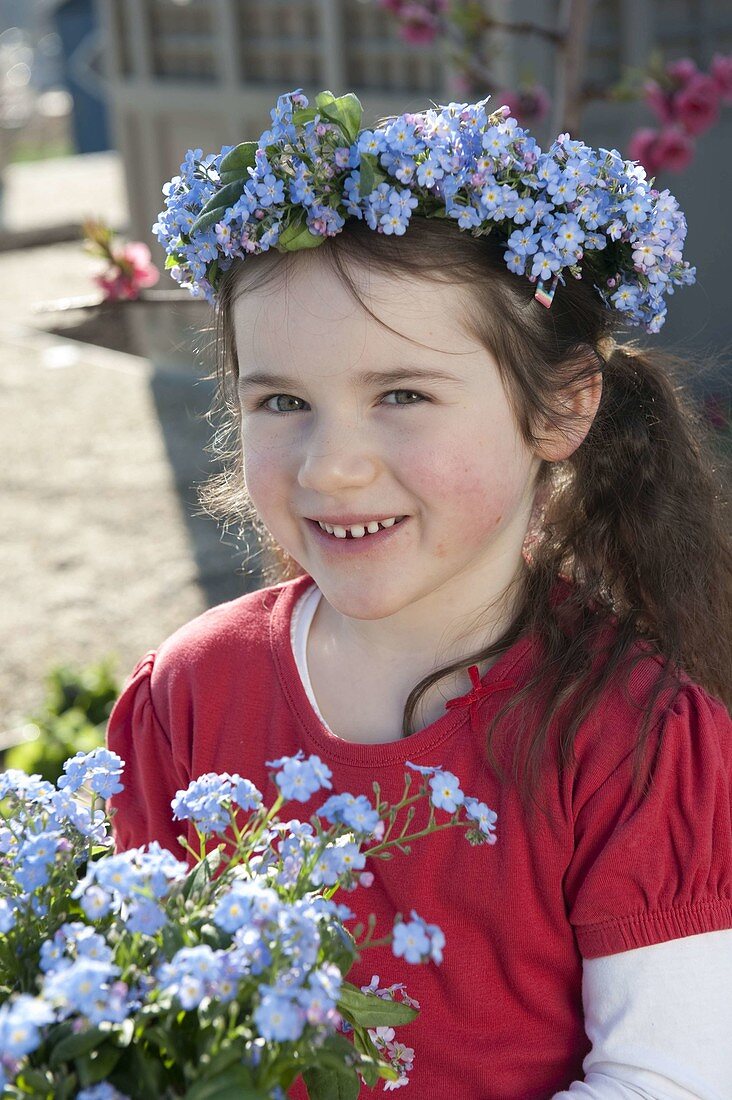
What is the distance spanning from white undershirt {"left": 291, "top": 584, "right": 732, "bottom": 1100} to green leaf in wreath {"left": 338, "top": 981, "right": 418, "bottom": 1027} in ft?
1.56

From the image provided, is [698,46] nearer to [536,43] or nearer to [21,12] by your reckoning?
[536,43]

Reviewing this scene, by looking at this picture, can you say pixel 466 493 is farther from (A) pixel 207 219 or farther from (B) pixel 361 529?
(A) pixel 207 219

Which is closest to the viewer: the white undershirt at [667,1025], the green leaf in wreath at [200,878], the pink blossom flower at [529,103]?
the green leaf in wreath at [200,878]

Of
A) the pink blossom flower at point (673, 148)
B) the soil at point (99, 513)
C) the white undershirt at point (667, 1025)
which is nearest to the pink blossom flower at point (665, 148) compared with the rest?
the pink blossom flower at point (673, 148)

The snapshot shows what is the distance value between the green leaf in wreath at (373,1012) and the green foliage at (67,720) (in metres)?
2.10

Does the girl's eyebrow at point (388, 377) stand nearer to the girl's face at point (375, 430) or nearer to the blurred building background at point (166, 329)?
the girl's face at point (375, 430)

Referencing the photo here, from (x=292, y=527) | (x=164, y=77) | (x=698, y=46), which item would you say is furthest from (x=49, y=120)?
(x=292, y=527)

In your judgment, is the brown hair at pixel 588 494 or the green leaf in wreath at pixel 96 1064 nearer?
the green leaf in wreath at pixel 96 1064

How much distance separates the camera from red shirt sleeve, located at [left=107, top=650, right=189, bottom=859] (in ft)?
6.42

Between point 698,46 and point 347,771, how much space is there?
5.39 m

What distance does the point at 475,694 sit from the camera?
177cm

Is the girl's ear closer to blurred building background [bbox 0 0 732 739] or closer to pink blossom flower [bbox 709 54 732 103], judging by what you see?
blurred building background [bbox 0 0 732 739]

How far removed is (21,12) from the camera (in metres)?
44.6

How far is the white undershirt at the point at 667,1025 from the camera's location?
1508 mm
